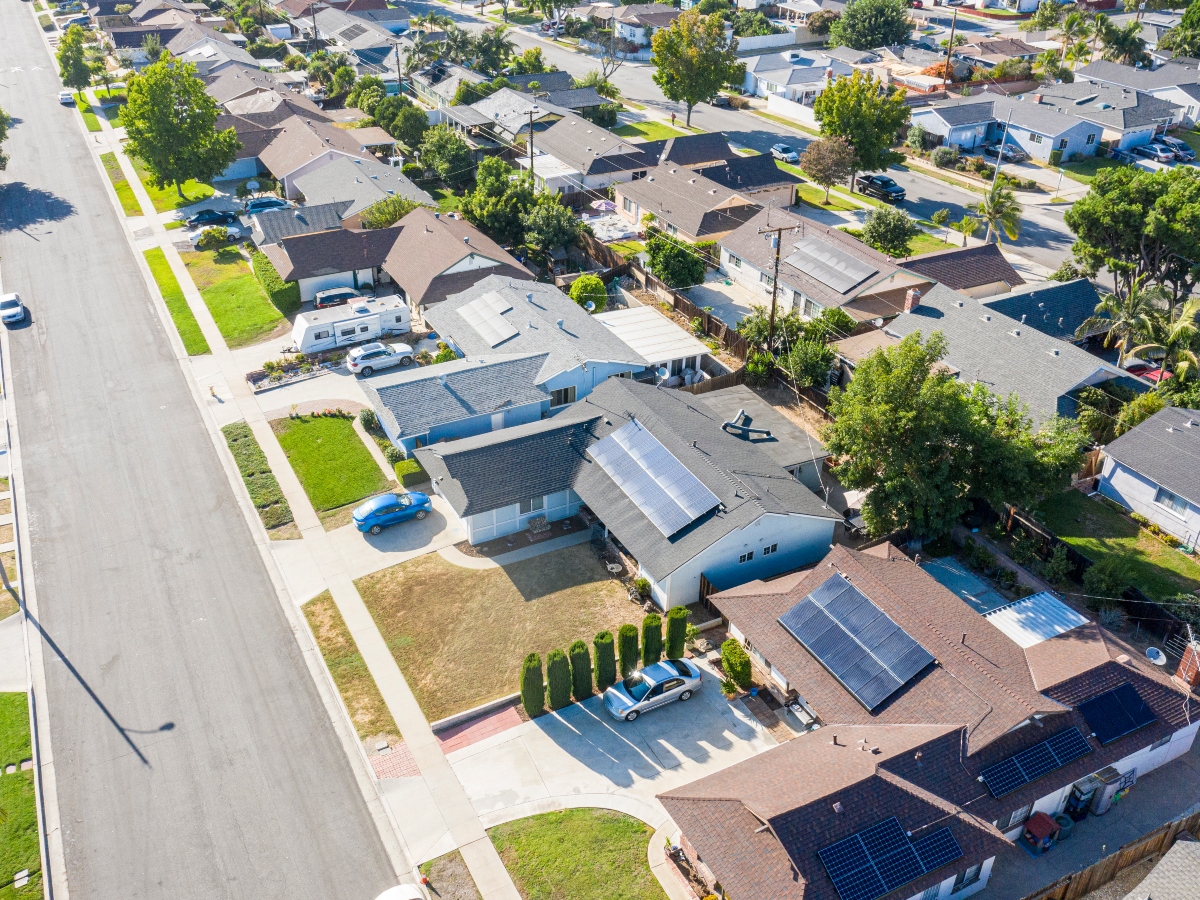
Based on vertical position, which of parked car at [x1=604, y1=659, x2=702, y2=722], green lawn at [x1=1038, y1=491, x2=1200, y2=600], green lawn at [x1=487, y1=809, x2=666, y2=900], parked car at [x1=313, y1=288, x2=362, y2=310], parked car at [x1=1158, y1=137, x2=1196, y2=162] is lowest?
green lawn at [x1=487, y1=809, x2=666, y2=900]

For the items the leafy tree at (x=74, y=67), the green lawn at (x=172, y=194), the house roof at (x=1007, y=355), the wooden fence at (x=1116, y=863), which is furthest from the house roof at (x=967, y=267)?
the leafy tree at (x=74, y=67)

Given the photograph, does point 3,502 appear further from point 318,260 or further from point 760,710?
point 760,710

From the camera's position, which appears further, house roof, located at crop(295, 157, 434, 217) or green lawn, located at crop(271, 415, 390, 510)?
house roof, located at crop(295, 157, 434, 217)

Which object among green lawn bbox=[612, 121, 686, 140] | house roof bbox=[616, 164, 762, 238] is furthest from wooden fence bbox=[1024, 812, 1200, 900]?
green lawn bbox=[612, 121, 686, 140]

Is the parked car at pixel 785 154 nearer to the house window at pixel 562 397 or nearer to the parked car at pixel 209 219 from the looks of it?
the parked car at pixel 209 219

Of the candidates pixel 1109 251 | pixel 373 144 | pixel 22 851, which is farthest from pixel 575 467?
pixel 373 144

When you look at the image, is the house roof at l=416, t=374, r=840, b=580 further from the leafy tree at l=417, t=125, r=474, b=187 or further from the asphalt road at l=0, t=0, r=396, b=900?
the leafy tree at l=417, t=125, r=474, b=187
